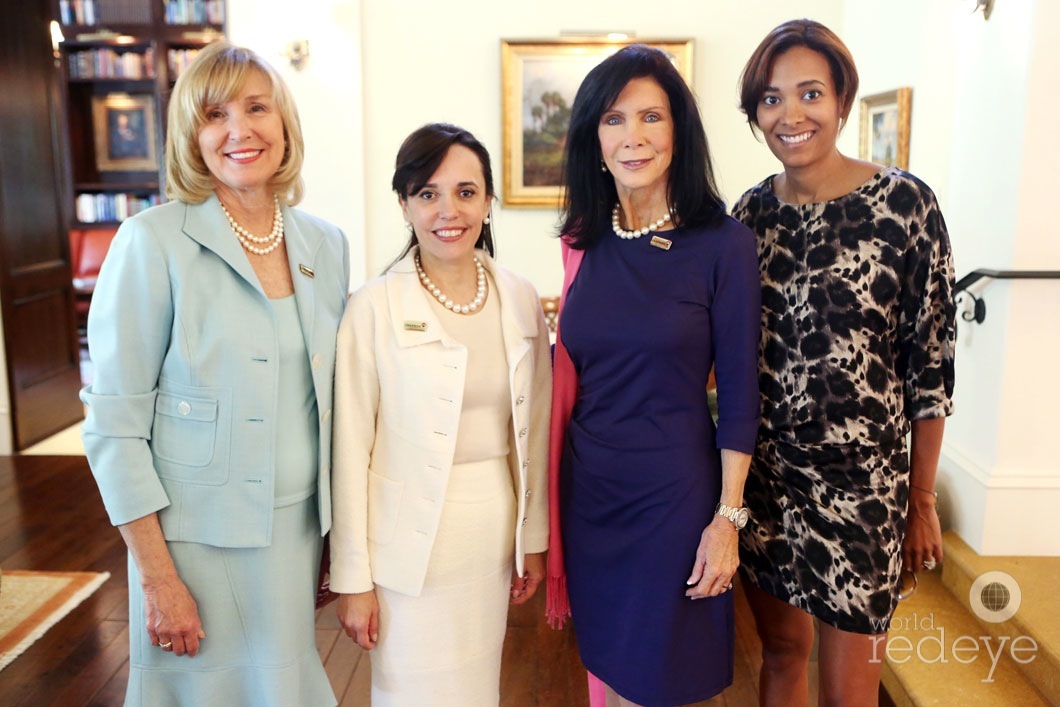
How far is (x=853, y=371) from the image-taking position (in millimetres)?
1642

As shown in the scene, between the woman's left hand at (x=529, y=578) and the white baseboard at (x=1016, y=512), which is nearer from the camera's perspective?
the woman's left hand at (x=529, y=578)

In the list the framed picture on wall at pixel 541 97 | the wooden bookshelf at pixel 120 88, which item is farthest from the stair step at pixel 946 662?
the wooden bookshelf at pixel 120 88

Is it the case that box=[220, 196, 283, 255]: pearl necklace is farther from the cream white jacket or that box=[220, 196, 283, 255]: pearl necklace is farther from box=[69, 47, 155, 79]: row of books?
box=[69, 47, 155, 79]: row of books

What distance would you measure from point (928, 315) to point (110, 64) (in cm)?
839

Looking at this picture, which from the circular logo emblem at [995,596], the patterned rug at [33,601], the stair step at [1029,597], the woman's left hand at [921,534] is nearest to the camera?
the woman's left hand at [921,534]

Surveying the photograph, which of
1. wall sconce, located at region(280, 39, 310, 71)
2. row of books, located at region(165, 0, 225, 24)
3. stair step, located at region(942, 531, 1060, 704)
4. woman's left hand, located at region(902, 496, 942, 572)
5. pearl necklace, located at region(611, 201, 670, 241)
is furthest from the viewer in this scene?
row of books, located at region(165, 0, 225, 24)

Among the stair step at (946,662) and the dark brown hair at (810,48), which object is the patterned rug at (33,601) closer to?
the stair step at (946,662)

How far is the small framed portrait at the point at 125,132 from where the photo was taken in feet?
27.6

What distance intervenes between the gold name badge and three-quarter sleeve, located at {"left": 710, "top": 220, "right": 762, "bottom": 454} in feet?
0.31

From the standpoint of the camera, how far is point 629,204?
172cm

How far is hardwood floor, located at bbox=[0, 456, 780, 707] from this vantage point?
105 inches

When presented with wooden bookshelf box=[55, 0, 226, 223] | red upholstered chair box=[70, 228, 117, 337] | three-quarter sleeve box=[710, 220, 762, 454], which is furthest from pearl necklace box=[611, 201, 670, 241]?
red upholstered chair box=[70, 228, 117, 337]

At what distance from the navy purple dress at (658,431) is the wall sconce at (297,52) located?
448 centimetres

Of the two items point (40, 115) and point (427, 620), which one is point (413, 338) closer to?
point (427, 620)
